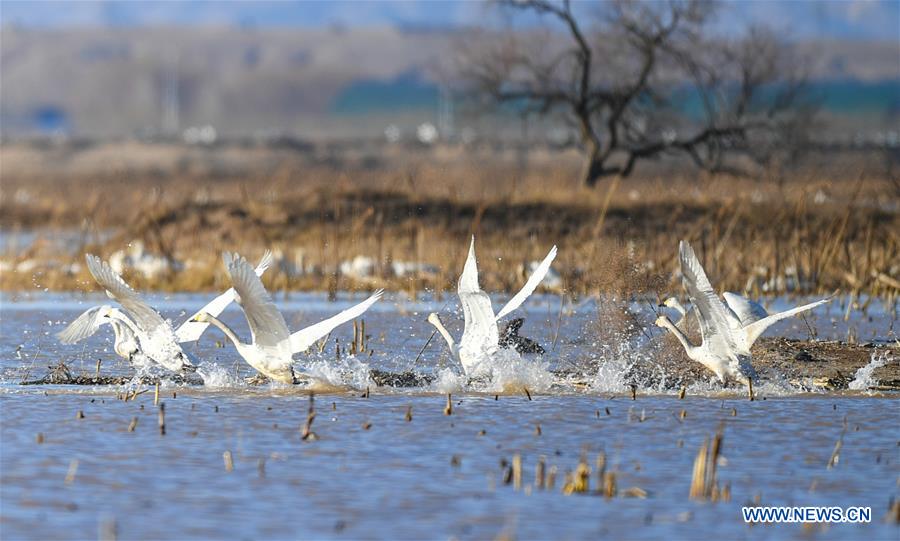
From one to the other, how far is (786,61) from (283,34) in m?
83.5

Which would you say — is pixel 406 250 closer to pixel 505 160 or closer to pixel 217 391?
pixel 217 391

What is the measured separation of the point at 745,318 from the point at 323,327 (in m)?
3.11

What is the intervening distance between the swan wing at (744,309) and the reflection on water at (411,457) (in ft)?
2.00

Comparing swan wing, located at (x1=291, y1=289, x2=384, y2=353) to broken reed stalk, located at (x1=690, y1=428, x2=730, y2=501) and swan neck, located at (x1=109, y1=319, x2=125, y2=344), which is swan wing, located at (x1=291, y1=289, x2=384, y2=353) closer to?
swan neck, located at (x1=109, y1=319, x2=125, y2=344)

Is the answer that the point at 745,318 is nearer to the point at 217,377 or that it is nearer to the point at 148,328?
the point at 217,377

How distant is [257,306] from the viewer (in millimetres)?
10727

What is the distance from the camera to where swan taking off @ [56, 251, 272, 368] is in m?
11.9

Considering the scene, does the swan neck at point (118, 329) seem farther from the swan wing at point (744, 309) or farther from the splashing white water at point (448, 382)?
the swan wing at point (744, 309)

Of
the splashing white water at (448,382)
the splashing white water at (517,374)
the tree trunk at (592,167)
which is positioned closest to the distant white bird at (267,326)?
the splashing white water at (448,382)

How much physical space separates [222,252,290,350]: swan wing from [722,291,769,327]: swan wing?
10.8 ft

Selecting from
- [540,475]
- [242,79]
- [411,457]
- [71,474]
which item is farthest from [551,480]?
[242,79]

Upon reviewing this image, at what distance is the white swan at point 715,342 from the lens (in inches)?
433

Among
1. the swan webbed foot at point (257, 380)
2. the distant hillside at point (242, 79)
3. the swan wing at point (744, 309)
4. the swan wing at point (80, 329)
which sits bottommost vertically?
the swan webbed foot at point (257, 380)

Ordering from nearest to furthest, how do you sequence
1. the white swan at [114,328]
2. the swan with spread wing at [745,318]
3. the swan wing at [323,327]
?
1. the swan wing at [323,327]
2. the swan with spread wing at [745,318]
3. the white swan at [114,328]
